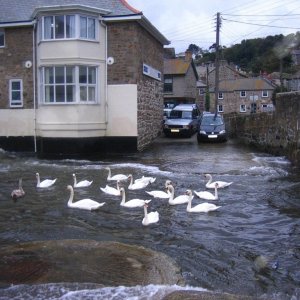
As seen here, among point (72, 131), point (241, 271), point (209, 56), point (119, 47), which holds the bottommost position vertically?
point (241, 271)

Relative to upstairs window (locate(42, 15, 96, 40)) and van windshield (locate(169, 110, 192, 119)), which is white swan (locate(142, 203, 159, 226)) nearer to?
upstairs window (locate(42, 15, 96, 40))

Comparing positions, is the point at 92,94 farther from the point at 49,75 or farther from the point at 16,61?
the point at 16,61

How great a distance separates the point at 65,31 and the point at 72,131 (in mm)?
4639

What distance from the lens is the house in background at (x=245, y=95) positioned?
257 ft

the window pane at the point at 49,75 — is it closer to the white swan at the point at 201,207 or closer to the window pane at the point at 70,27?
the window pane at the point at 70,27

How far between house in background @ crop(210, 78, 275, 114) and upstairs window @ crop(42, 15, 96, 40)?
57352mm

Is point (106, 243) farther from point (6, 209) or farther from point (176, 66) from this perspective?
point (176, 66)

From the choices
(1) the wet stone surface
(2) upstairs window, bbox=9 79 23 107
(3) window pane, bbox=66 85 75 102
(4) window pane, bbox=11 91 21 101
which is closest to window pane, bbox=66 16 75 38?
(3) window pane, bbox=66 85 75 102

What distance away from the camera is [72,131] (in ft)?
74.2

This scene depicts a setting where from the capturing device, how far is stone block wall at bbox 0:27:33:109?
24.5 meters

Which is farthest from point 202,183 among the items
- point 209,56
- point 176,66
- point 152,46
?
point 209,56

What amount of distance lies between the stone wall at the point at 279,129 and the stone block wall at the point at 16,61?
1201 cm

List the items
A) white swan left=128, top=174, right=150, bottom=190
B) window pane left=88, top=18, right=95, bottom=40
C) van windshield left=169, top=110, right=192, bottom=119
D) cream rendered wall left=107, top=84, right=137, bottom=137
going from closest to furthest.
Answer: white swan left=128, top=174, right=150, bottom=190 → window pane left=88, top=18, right=95, bottom=40 → cream rendered wall left=107, top=84, right=137, bottom=137 → van windshield left=169, top=110, right=192, bottom=119

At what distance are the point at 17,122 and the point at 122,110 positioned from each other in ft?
18.4
